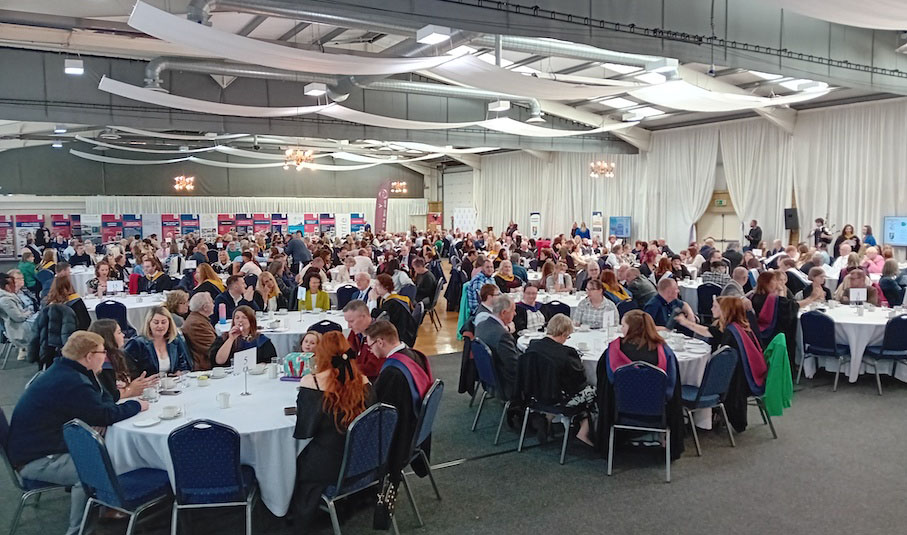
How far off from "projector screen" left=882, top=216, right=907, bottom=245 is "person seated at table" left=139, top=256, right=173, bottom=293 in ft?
44.6

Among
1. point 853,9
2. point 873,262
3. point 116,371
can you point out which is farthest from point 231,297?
point 873,262

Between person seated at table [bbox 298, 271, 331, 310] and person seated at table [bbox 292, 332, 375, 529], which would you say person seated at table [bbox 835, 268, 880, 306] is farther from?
person seated at table [bbox 292, 332, 375, 529]

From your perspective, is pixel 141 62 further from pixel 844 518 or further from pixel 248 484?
pixel 844 518

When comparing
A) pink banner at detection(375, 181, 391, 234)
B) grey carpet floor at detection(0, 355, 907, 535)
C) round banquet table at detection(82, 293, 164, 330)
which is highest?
pink banner at detection(375, 181, 391, 234)

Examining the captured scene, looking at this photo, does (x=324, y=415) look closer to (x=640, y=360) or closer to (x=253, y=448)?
(x=253, y=448)

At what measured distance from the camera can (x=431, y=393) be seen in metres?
3.67

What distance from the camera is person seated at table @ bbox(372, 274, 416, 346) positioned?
666cm

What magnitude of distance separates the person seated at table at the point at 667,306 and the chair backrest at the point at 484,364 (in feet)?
6.57

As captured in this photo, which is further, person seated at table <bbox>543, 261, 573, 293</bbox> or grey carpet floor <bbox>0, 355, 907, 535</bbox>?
person seated at table <bbox>543, 261, 573, 293</bbox>

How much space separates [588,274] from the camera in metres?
9.22

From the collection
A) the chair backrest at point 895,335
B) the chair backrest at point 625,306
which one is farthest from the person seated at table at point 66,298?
the chair backrest at point 895,335

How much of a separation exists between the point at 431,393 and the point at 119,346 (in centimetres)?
219

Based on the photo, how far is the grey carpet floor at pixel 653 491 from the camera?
3.82 metres

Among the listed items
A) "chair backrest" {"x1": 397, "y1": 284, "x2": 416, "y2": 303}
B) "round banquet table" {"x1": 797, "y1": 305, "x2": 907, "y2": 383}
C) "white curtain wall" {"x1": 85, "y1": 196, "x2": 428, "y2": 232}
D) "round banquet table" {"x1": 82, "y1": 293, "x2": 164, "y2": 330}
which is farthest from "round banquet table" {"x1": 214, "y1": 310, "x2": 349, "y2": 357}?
"white curtain wall" {"x1": 85, "y1": 196, "x2": 428, "y2": 232}
